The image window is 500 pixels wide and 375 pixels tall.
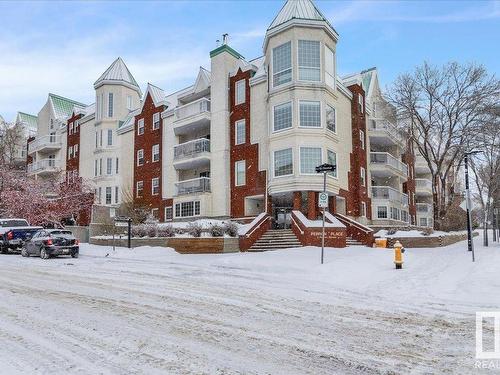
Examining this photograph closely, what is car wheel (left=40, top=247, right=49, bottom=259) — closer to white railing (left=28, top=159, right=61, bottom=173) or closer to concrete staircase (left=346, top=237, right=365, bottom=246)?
concrete staircase (left=346, top=237, right=365, bottom=246)

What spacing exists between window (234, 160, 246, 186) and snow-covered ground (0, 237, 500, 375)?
657 inches

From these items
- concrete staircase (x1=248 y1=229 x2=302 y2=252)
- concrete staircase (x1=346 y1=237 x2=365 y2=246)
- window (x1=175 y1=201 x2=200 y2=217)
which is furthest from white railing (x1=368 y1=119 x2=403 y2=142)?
concrete staircase (x1=248 y1=229 x2=302 y2=252)

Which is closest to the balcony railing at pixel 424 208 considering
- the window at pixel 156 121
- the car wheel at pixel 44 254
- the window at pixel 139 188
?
the window at pixel 156 121

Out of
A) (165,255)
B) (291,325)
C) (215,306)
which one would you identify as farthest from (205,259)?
(291,325)

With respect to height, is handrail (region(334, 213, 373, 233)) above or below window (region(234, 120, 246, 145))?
below

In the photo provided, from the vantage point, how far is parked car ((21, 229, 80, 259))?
20406 mm

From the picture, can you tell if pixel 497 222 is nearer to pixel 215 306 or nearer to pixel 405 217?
pixel 405 217

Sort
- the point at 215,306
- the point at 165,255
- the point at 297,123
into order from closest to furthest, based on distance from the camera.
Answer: the point at 215,306, the point at 165,255, the point at 297,123

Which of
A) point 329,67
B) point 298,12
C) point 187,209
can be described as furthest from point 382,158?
point 187,209

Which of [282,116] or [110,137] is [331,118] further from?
[110,137]

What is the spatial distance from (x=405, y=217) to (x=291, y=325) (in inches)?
1430

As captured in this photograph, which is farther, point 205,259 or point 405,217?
point 405,217

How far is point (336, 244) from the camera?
2252 centimetres

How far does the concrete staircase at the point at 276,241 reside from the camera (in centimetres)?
2288
